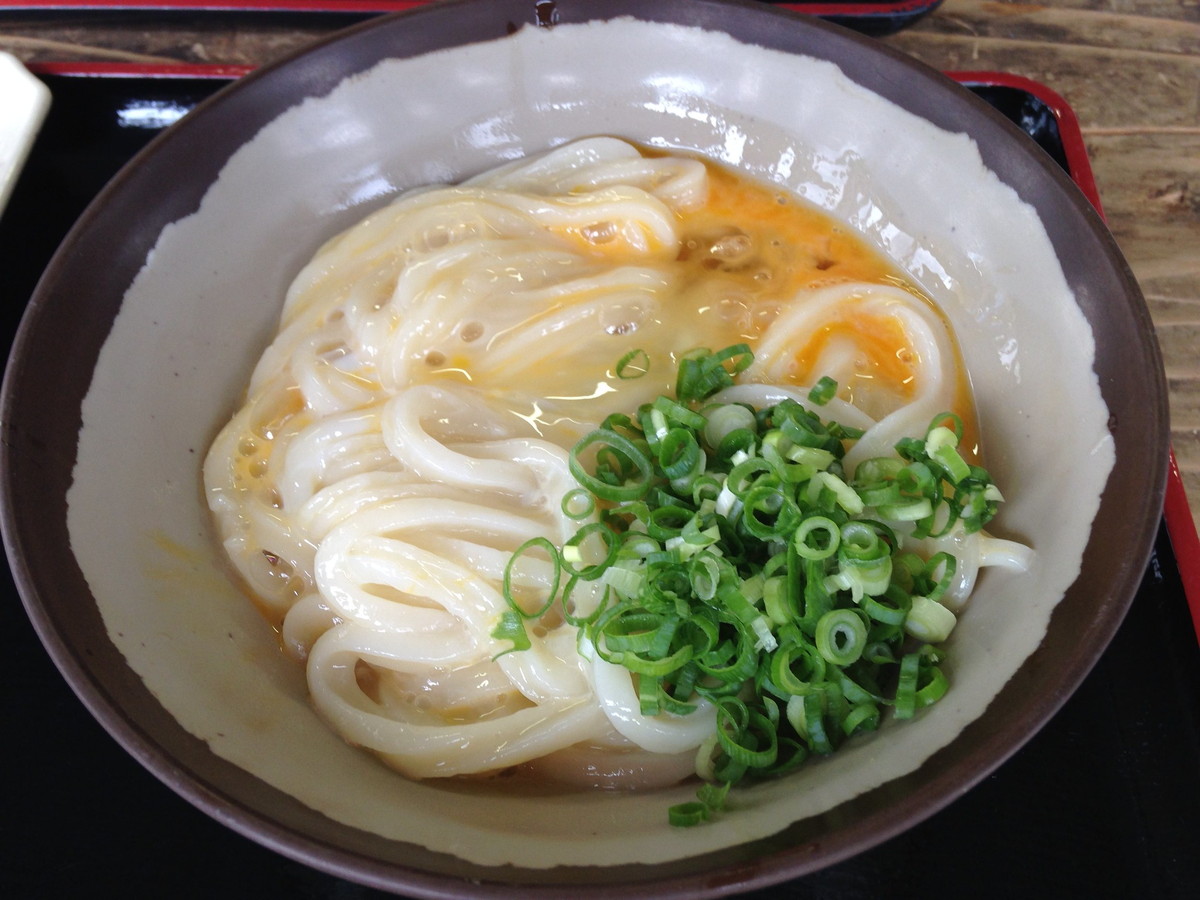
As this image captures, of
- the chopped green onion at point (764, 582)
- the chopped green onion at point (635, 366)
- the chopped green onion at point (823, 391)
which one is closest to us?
the chopped green onion at point (764, 582)

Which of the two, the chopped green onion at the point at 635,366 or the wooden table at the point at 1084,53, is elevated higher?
the wooden table at the point at 1084,53

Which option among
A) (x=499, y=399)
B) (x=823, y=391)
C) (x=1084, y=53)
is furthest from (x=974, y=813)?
(x=1084, y=53)

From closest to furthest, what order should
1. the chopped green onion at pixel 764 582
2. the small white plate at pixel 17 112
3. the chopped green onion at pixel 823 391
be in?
the chopped green onion at pixel 764 582
the chopped green onion at pixel 823 391
the small white plate at pixel 17 112

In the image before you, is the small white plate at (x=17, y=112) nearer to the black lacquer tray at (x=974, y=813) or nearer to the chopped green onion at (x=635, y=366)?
the black lacquer tray at (x=974, y=813)

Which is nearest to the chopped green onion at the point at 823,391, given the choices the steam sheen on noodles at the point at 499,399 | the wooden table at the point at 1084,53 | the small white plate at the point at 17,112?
the steam sheen on noodles at the point at 499,399

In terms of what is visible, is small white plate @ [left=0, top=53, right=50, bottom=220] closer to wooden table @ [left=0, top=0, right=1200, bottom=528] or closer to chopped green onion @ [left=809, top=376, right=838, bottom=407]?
wooden table @ [left=0, top=0, right=1200, bottom=528]

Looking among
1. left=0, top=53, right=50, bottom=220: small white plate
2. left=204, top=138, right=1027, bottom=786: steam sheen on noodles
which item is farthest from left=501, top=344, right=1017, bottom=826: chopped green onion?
left=0, top=53, right=50, bottom=220: small white plate
